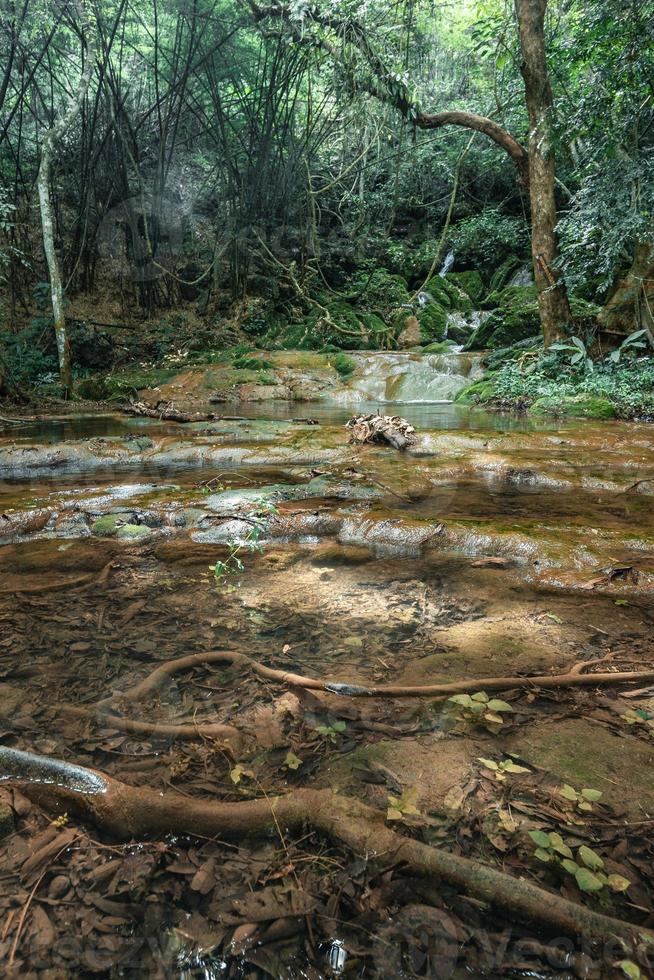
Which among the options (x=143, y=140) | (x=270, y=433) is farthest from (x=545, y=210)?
(x=143, y=140)

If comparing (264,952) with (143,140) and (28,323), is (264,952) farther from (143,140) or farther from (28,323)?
(143,140)

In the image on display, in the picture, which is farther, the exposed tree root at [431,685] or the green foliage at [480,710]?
the exposed tree root at [431,685]

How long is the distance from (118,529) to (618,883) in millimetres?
3153

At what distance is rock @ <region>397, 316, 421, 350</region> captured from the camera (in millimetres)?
14612

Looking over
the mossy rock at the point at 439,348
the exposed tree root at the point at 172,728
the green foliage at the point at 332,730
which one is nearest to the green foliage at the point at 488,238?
the mossy rock at the point at 439,348

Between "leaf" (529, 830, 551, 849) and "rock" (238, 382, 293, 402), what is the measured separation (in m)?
10.4

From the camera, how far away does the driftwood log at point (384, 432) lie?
18.7ft

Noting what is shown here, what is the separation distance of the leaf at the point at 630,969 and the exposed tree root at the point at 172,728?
976 mm

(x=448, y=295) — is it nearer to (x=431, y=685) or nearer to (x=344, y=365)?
(x=344, y=365)

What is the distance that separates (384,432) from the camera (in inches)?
230

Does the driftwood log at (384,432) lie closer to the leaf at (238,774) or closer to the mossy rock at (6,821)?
the leaf at (238,774)

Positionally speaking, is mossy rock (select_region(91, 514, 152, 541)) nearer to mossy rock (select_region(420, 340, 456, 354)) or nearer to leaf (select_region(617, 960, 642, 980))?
leaf (select_region(617, 960, 642, 980))

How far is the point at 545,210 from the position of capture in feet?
29.6

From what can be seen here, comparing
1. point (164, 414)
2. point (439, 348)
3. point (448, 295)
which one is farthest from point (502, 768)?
point (448, 295)
